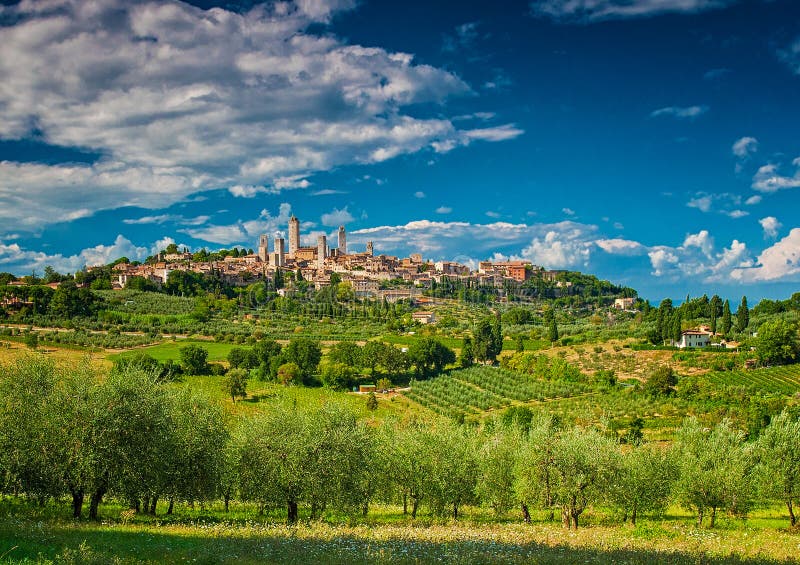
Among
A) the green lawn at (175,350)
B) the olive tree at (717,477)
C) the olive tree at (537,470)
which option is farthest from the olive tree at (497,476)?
the green lawn at (175,350)

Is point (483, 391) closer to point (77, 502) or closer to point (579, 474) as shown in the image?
point (579, 474)

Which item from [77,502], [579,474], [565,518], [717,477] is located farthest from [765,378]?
[77,502]

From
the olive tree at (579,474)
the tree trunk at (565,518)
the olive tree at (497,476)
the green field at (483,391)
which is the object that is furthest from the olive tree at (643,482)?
the green field at (483,391)

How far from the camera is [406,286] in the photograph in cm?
17062

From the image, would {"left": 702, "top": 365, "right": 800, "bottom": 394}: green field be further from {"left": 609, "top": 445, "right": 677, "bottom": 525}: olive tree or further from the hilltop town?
the hilltop town

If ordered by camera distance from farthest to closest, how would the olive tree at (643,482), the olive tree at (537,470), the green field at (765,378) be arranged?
1. the green field at (765,378)
2. the olive tree at (643,482)
3. the olive tree at (537,470)

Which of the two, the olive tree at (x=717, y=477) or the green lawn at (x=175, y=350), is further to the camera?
the green lawn at (x=175, y=350)

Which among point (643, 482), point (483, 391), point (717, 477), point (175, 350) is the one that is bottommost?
point (643, 482)

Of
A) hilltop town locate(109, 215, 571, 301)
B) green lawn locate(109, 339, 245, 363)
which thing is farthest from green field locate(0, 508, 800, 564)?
hilltop town locate(109, 215, 571, 301)

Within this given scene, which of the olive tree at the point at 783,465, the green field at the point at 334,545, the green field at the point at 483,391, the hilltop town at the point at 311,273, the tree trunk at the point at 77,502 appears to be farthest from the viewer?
the hilltop town at the point at 311,273

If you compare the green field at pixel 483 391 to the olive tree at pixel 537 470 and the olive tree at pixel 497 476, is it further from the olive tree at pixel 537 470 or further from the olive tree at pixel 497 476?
the olive tree at pixel 537 470

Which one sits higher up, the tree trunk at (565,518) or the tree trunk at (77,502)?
the tree trunk at (77,502)

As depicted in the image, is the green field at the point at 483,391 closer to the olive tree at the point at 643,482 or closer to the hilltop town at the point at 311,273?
the olive tree at the point at 643,482

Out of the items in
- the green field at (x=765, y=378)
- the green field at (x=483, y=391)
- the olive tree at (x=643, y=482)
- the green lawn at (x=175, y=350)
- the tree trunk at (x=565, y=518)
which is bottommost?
the tree trunk at (x=565, y=518)
